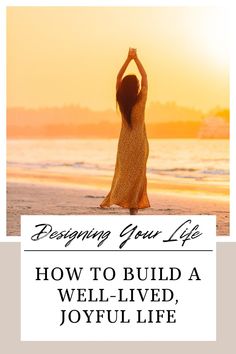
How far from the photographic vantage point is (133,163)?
8875mm

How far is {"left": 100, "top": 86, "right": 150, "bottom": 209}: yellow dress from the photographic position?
8.77 m

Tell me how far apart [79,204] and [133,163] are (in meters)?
1.22

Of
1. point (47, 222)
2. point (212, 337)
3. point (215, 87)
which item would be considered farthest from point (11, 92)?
point (212, 337)

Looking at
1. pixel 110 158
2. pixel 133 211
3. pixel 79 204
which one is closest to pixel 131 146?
pixel 133 211

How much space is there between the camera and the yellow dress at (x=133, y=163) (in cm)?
877

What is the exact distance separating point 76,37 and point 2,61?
75 centimetres

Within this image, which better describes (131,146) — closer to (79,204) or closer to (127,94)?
(127,94)

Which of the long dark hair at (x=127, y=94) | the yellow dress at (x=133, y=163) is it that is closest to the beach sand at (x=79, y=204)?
the yellow dress at (x=133, y=163)

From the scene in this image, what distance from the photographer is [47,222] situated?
7199 millimetres

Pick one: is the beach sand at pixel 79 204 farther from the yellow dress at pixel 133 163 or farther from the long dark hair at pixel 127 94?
the long dark hair at pixel 127 94

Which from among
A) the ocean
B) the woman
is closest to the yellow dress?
the woman

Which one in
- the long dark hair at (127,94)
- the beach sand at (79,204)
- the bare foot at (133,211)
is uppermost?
the long dark hair at (127,94)

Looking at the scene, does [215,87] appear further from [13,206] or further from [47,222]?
[47,222]

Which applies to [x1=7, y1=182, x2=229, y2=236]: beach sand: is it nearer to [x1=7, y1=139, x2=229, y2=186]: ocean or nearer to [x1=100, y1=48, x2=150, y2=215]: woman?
[x1=7, y1=139, x2=229, y2=186]: ocean
